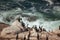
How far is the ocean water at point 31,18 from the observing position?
8734 millimetres

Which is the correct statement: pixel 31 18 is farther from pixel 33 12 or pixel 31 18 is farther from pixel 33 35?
pixel 33 35

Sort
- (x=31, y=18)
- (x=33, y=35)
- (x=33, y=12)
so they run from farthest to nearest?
(x=33, y=12) < (x=31, y=18) < (x=33, y=35)

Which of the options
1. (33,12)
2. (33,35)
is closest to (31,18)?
(33,12)

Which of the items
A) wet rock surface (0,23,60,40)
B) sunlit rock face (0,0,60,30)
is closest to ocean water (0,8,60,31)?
sunlit rock face (0,0,60,30)

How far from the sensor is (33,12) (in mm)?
9070

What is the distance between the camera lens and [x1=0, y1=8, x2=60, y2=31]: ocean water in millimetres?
8734

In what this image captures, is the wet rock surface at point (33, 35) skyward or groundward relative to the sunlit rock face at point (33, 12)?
groundward

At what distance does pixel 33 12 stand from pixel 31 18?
0.30 meters

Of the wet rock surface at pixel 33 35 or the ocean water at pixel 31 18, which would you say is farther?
the ocean water at pixel 31 18

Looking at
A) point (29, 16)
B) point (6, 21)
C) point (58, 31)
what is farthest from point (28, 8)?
point (58, 31)

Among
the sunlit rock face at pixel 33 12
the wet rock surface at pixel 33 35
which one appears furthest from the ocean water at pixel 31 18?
the wet rock surface at pixel 33 35

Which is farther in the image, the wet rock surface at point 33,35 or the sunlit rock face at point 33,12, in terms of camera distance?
the sunlit rock face at point 33,12

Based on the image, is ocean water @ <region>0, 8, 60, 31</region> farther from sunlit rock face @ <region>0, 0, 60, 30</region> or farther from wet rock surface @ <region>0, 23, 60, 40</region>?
wet rock surface @ <region>0, 23, 60, 40</region>

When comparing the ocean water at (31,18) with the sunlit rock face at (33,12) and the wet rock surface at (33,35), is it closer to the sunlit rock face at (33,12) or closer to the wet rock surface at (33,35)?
the sunlit rock face at (33,12)
